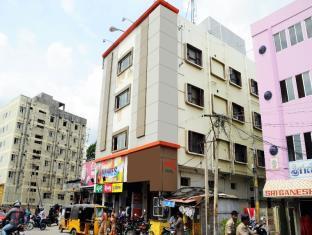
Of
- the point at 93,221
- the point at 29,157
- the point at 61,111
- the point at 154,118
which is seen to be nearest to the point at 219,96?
the point at 154,118

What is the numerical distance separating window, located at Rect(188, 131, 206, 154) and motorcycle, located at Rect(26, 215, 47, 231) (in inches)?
580

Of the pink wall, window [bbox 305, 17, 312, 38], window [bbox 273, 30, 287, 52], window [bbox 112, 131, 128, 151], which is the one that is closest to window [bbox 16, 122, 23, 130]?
window [bbox 112, 131, 128, 151]

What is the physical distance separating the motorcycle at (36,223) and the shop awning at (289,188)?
1920 cm

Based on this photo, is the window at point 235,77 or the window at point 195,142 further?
the window at point 235,77

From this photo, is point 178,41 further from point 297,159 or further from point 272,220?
point 272,220

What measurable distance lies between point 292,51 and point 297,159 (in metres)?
7.20

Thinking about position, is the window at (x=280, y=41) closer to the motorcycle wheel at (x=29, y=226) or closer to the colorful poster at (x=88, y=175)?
the colorful poster at (x=88, y=175)

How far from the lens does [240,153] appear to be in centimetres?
2839

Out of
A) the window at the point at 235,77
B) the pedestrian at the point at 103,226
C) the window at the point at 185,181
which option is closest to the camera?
the pedestrian at the point at 103,226

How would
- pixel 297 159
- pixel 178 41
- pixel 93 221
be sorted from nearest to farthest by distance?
pixel 297 159
pixel 93 221
pixel 178 41

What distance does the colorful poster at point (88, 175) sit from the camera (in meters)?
30.1

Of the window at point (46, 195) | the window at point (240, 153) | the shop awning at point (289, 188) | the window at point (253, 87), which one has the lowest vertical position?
the shop awning at point (289, 188)

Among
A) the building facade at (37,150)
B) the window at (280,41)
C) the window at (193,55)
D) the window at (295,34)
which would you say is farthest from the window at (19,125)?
the window at (295,34)

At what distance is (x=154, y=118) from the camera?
22.2m
